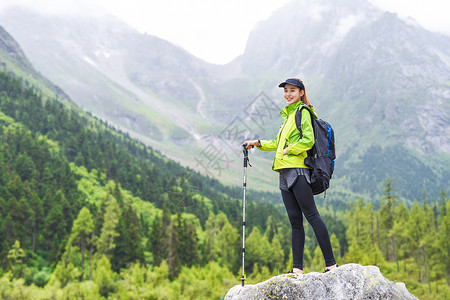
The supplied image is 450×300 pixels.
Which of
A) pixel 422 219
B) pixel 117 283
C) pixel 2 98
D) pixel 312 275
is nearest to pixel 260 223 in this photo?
pixel 422 219

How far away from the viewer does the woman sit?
7.19 m

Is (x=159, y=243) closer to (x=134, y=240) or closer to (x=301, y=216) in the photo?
(x=134, y=240)

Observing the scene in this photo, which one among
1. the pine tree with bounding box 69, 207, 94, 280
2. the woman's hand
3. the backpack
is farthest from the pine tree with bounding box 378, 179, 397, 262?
the backpack

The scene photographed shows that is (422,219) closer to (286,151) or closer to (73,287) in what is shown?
(73,287)

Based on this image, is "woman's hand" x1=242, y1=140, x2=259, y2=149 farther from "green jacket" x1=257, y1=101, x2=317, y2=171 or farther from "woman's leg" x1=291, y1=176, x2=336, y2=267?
"woman's leg" x1=291, y1=176, x2=336, y2=267

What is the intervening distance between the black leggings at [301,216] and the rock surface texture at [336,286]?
0.36 metres

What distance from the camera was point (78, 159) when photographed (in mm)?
109812

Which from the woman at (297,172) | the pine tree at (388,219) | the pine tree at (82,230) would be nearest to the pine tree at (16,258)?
the pine tree at (82,230)

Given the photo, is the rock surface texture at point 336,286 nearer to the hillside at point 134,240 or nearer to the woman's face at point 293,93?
the woman's face at point 293,93

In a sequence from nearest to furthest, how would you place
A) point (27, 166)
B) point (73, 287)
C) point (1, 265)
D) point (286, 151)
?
1. point (286, 151)
2. point (73, 287)
3. point (1, 265)
4. point (27, 166)

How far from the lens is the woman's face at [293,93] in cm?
779

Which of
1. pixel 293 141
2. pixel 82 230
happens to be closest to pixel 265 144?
pixel 293 141

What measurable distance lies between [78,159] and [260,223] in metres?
57.3

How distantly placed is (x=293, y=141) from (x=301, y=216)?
1.54 metres
